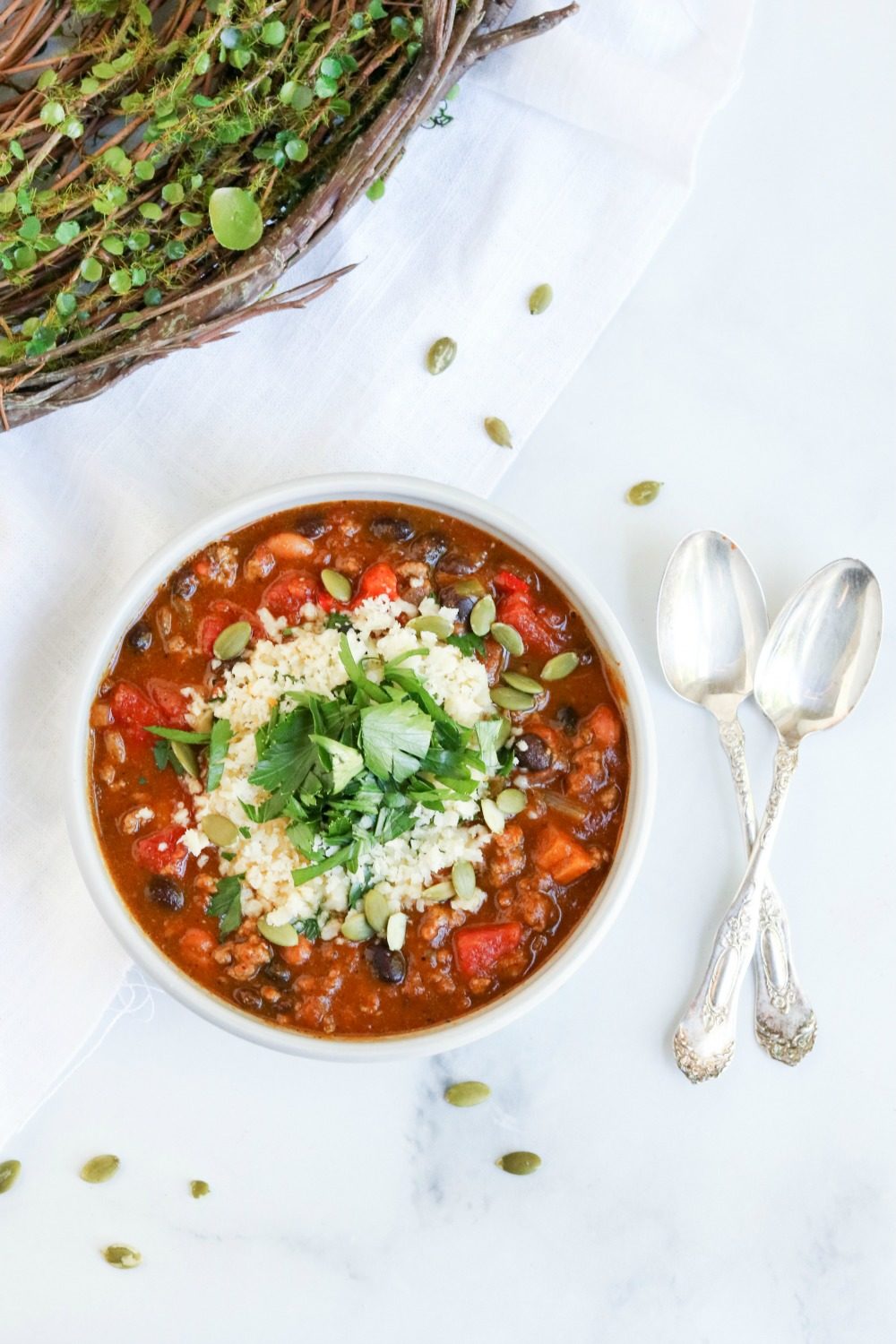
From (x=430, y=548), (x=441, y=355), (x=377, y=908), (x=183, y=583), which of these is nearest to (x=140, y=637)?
(x=183, y=583)

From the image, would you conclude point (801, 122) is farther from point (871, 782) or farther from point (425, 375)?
point (871, 782)

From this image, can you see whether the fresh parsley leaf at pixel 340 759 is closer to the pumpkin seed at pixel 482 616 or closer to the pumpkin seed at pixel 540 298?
the pumpkin seed at pixel 482 616

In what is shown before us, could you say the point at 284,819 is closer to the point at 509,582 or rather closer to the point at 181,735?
the point at 181,735

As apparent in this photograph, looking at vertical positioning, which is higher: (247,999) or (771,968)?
(771,968)

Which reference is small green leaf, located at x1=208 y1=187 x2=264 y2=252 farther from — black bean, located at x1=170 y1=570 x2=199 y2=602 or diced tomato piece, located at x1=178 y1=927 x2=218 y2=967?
diced tomato piece, located at x1=178 y1=927 x2=218 y2=967

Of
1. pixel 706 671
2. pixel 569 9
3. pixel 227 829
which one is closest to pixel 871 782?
pixel 706 671

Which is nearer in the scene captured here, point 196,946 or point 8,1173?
point 196,946
